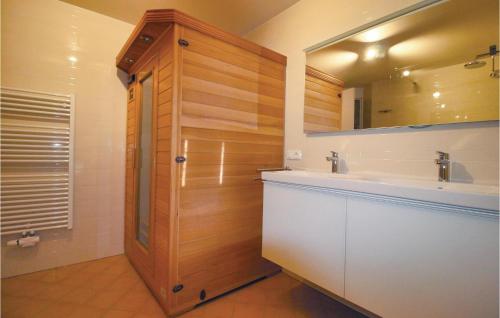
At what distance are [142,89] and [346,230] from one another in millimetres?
1902

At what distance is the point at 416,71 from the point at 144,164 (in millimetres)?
2004

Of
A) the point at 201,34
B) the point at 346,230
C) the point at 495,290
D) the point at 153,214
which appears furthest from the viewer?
the point at 153,214

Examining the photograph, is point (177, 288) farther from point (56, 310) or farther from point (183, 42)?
point (183, 42)

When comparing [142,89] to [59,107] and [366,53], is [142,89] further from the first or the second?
[366,53]

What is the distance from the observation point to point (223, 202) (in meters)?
1.57

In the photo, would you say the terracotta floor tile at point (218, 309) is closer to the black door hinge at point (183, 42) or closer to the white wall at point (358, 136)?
the white wall at point (358, 136)

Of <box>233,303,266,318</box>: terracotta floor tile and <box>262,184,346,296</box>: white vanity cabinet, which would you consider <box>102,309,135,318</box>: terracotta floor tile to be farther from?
<box>262,184,346,296</box>: white vanity cabinet

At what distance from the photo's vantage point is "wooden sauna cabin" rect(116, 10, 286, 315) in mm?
1359

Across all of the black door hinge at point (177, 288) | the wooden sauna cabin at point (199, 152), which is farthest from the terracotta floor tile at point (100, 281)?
the black door hinge at point (177, 288)

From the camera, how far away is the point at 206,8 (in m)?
Answer: 1.99

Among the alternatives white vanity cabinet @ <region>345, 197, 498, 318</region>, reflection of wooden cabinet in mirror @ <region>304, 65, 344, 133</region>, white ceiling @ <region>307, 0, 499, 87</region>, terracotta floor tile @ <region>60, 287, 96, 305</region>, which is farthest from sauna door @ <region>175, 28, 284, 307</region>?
white vanity cabinet @ <region>345, 197, 498, 318</region>

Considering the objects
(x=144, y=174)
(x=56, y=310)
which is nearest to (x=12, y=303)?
(x=56, y=310)

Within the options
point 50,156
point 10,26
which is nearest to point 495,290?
point 50,156

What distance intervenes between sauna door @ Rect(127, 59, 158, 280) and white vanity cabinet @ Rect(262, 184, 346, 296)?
2.81 ft
